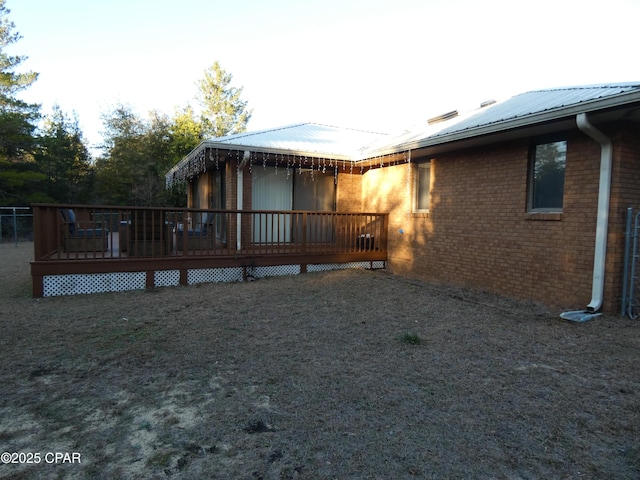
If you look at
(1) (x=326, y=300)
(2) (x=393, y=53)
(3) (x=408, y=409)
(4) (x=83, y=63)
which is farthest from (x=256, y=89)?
(3) (x=408, y=409)

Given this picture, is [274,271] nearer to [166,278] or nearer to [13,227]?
[166,278]

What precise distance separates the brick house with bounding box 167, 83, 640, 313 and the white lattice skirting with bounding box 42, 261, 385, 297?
1869 mm

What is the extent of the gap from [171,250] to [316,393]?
545 centimetres

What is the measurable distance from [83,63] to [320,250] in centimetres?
2417

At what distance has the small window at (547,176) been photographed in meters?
5.70

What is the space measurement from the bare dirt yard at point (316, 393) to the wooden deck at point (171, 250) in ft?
3.65

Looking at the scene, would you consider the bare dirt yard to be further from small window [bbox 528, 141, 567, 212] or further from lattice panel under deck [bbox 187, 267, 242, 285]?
lattice panel under deck [bbox 187, 267, 242, 285]

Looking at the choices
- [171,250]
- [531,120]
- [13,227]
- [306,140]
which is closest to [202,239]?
[171,250]

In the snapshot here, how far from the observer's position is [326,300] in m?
6.07

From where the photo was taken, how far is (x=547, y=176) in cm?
588

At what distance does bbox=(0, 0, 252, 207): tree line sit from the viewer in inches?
805

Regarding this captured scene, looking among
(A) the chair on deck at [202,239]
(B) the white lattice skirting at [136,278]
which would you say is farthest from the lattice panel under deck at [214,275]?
A: (A) the chair on deck at [202,239]

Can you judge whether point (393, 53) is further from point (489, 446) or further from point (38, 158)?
point (38, 158)

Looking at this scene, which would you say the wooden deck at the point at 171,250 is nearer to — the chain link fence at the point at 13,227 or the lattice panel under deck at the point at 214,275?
the lattice panel under deck at the point at 214,275
